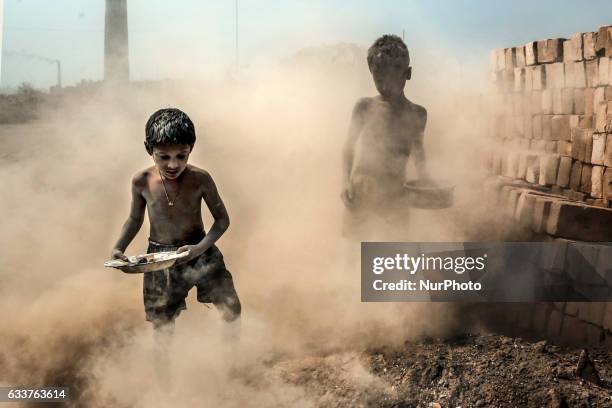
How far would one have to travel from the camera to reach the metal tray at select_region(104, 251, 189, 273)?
2785 mm

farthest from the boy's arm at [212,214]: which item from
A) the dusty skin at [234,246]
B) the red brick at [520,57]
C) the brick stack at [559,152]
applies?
the red brick at [520,57]

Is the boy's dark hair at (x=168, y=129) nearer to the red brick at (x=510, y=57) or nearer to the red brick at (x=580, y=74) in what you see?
the red brick at (x=580, y=74)

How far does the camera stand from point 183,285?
3.21 meters

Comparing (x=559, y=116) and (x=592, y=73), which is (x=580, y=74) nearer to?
(x=592, y=73)

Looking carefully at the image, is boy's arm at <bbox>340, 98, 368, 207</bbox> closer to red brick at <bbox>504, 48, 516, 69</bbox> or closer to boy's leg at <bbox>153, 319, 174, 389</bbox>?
boy's leg at <bbox>153, 319, 174, 389</bbox>

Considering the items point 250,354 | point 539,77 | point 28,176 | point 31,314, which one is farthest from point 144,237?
point 539,77

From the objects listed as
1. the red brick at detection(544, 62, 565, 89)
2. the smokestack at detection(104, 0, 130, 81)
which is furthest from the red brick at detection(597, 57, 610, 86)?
the smokestack at detection(104, 0, 130, 81)

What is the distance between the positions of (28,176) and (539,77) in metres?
5.39

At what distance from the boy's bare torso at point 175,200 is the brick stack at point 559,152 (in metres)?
2.69

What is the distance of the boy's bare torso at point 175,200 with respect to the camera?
304 centimetres

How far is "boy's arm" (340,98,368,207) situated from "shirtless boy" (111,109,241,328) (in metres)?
1.31

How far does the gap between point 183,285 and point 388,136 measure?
1819mm


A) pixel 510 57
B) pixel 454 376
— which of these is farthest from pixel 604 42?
pixel 454 376

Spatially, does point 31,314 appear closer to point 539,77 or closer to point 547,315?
point 547,315
